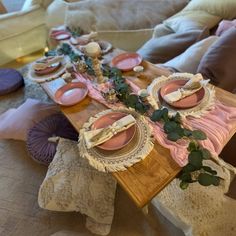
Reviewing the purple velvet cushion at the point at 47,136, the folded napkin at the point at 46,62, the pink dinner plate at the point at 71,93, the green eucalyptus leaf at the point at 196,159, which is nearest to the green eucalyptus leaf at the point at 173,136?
the green eucalyptus leaf at the point at 196,159

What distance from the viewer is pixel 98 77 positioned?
1.59 metres

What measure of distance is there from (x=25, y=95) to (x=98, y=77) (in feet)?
4.41

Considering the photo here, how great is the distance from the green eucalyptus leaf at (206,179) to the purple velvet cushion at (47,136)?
93 cm

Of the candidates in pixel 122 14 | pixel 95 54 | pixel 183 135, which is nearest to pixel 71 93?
pixel 95 54

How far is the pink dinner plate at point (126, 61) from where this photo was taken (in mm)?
1649

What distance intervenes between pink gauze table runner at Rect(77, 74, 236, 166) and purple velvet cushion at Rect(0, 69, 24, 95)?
1.90 metres

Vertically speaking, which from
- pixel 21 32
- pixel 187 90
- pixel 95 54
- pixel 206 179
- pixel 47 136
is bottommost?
pixel 47 136

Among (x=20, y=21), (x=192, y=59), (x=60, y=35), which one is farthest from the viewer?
(x=20, y=21)

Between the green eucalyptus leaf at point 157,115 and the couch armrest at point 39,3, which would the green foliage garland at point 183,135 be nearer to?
the green eucalyptus leaf at point 157,115

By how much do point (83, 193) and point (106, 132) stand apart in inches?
19.4

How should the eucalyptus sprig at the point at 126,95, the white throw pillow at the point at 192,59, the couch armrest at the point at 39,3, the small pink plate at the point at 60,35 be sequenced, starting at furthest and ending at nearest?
the couch armrest at the point at 39,3 < the small pink plate at the point at 60,35 < the white throw pillow at the point at 192,59 < the eucalyptus sprig at the point at 126,95

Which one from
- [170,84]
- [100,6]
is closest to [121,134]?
[170,84]

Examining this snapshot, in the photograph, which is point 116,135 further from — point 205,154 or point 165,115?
point 205,154

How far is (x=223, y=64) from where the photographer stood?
1333 millimetres
